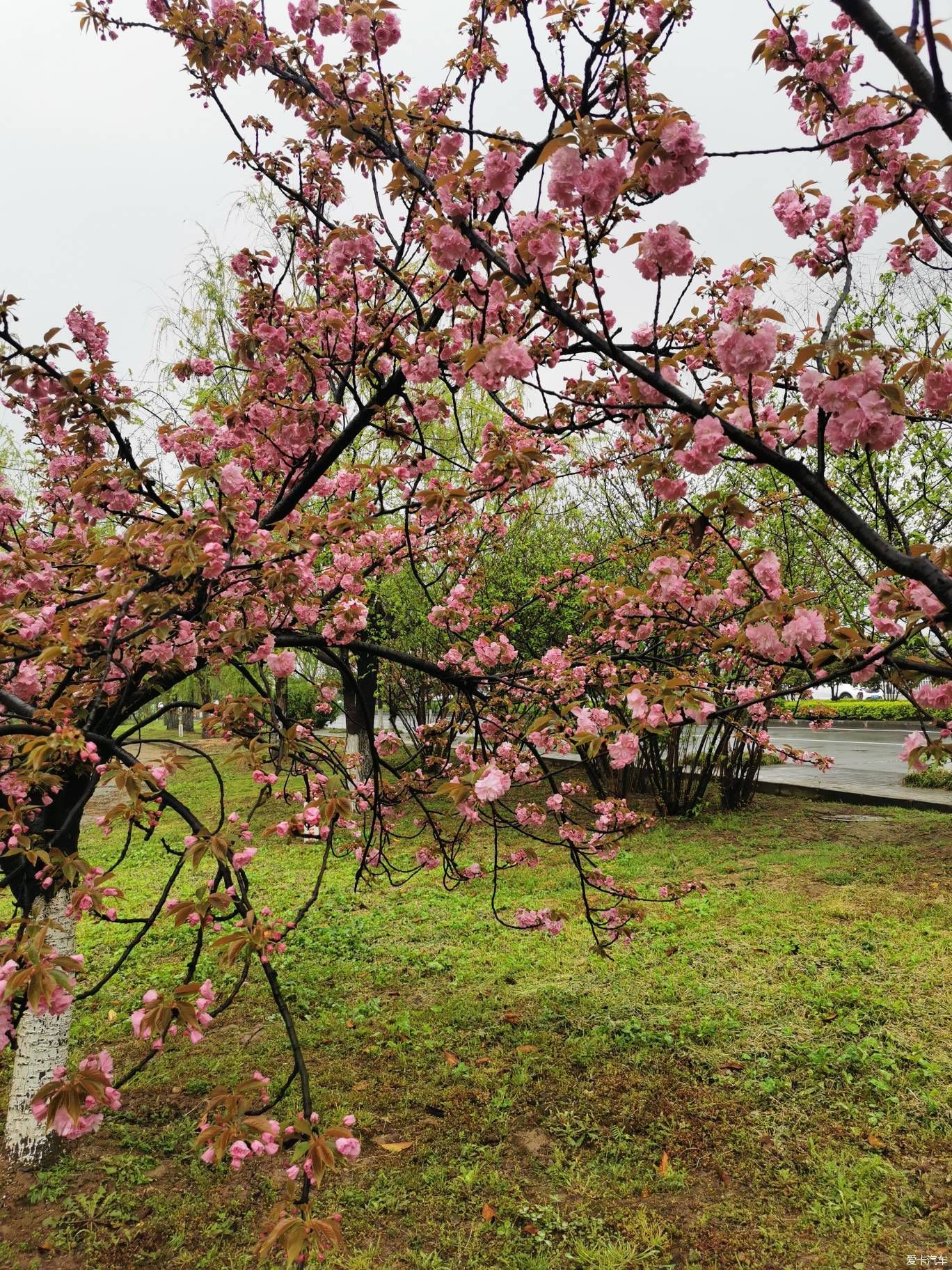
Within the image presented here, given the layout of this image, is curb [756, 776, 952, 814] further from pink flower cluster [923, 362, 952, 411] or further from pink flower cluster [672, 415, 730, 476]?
pink flower cluster [672, 415, 730, 476]

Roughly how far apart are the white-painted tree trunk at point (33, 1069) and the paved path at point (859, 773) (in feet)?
28.3

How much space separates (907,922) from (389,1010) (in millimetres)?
3375

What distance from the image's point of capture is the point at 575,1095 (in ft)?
10.3

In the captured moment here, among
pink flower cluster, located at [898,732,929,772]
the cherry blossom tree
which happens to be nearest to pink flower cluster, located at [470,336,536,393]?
the cherry blossom tree

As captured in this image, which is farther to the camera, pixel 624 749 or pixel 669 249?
pixel 624 749

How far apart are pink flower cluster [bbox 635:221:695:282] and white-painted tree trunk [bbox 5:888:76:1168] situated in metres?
3.08

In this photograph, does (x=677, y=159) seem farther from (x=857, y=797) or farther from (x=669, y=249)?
(x=857, y=797)

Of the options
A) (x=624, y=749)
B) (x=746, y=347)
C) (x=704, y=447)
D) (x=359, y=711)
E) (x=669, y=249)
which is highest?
(x=669, y=249)

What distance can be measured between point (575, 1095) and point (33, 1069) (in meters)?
2.22

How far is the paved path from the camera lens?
349 inches

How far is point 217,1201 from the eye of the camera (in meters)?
2.60

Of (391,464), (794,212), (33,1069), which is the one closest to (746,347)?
(794,212)

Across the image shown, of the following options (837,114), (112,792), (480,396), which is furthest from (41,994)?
(112,792)

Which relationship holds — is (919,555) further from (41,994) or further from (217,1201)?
(217,1201)
